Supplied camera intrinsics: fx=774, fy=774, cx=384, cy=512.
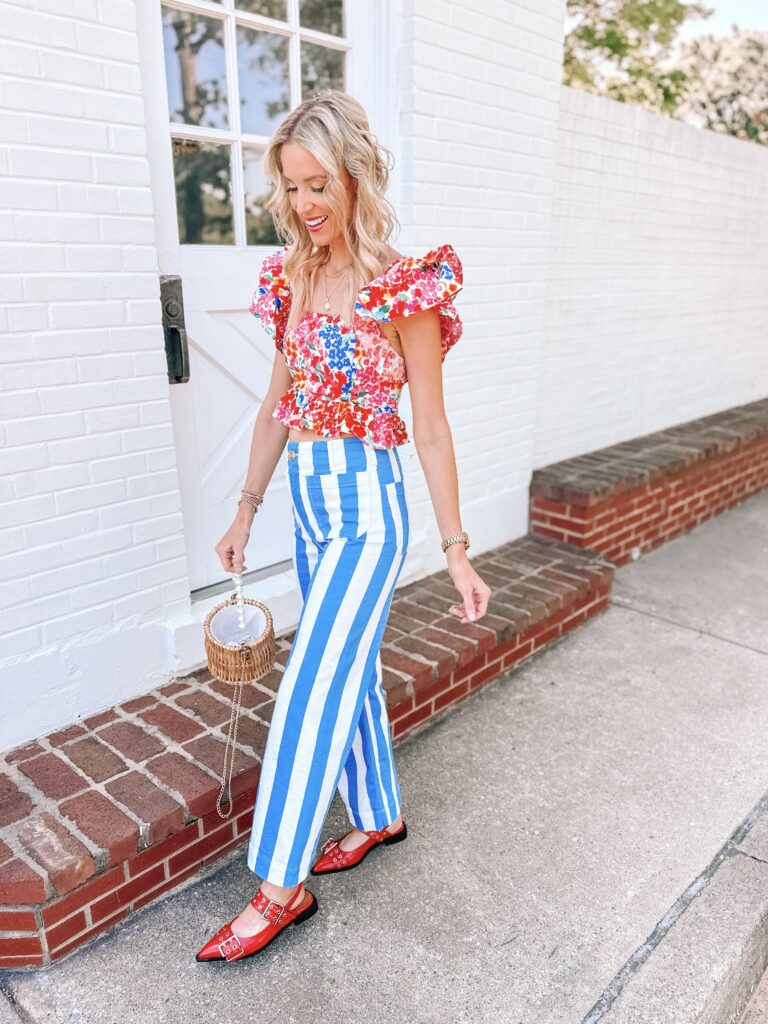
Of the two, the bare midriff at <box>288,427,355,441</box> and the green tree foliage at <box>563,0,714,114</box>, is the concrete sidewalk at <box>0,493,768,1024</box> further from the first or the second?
the green tree foliage at <box>563,0,714,114</box>

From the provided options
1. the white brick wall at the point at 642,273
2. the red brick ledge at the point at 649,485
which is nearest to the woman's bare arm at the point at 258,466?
the red brick ledge at the point at 649,485

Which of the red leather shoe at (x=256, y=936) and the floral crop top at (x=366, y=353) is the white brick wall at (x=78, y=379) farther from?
the red leather shoe at (x=256, y=936)

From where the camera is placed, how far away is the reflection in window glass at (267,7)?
8.64 feet

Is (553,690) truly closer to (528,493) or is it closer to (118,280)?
(528,493)

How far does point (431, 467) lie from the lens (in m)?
1.77

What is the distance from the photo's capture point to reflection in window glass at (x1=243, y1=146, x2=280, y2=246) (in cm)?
286

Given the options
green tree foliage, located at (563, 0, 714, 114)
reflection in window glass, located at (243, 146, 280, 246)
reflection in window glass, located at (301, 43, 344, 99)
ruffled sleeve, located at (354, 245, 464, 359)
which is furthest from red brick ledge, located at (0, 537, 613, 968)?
green tree foliage, located at (563, 0, 714, 114)

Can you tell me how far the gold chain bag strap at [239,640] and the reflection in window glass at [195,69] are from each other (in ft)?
5.43

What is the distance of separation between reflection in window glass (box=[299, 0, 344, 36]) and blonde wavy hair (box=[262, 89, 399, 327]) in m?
1.37

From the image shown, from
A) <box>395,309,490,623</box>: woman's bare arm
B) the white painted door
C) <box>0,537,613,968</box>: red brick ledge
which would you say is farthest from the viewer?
the white painted door

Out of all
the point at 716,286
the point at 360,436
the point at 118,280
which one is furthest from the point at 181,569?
the point at 716,286

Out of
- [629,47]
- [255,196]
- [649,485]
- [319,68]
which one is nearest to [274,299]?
[255,196]

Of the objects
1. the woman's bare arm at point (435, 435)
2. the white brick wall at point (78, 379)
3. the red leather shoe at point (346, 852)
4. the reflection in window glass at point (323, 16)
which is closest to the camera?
the woman's bare arm at point (435, 435)

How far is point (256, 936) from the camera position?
6.09 ft
